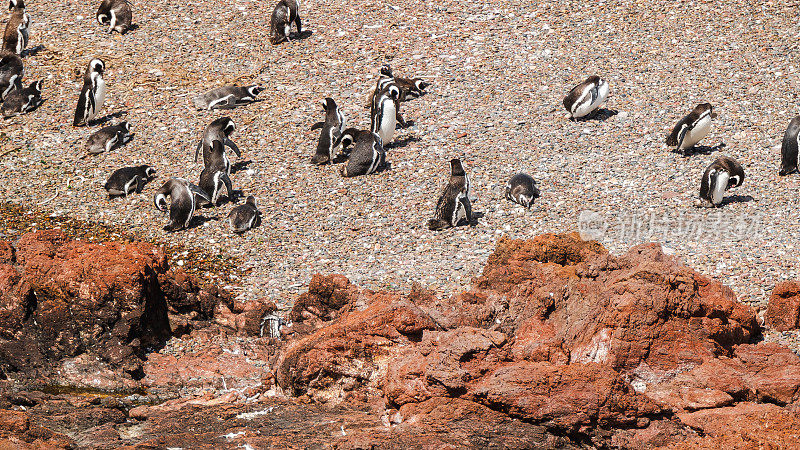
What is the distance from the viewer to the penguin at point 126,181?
44.0 ft

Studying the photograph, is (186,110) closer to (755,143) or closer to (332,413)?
(755,143)

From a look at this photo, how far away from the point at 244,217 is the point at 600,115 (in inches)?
255

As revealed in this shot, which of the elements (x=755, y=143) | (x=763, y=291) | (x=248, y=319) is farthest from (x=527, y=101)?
(x=248, y=319)

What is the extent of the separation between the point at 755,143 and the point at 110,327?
33.4ft

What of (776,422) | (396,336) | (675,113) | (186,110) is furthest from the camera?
(186,110)

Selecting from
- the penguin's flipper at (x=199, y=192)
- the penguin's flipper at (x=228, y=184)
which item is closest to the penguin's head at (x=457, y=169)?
the penguin's flipper at (x=228, y=184)

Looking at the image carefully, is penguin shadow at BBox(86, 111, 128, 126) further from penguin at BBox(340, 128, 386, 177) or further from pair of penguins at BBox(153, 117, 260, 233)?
penguin at BBox(340, 128, 386, 177)

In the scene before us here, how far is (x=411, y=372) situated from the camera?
5957 mm

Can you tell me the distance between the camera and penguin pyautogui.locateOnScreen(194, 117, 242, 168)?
14094mm

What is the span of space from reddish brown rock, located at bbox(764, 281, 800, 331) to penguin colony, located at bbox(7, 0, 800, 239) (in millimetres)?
3347

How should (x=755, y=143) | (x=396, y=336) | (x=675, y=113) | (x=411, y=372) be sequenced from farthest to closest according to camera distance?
1. (x=675, y=113)
2. (x=755, y=143)
3. (x=396, y=336)
4. (x=411, y=372)

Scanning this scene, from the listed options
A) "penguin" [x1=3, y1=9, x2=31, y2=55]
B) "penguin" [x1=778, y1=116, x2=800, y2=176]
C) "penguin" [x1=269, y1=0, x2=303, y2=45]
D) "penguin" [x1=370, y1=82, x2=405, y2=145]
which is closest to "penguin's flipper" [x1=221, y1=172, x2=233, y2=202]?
"penguin" [x1=370, y1=82, x2=405, y2=145]

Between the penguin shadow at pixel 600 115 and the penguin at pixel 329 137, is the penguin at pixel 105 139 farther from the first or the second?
the penguin shadow at pixel 600 115

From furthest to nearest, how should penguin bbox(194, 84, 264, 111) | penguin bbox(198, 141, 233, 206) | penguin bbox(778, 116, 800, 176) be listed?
penguin bbox(194, 84, 264, 111)
penguin bbox(198, 141, 233, 206)
penguin bbox(778, 116, 800, 176)
